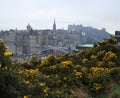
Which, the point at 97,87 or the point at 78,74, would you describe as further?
the point at 78,74

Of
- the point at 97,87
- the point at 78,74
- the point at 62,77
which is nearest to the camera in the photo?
the point at 97,87

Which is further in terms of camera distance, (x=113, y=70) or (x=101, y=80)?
(x=113, y=70)

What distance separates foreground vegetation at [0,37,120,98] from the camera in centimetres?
868

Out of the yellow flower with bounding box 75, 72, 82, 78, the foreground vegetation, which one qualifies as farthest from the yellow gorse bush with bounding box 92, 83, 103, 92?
the yellow flower with bounding box 75, 72, 82, 78

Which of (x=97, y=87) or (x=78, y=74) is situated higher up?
(x=78, y=74)

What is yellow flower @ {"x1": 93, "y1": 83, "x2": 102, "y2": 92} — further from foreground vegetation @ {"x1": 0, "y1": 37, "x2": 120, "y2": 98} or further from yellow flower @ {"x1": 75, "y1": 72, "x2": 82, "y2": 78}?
yellow flower @ {"x1": 75, "y1": 72, "x2": 82, "y2": 78}

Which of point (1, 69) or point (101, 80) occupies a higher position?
point (1, 69)

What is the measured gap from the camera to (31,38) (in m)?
123

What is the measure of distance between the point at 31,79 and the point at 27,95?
6.85ft

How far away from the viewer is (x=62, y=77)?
1323 centimetres

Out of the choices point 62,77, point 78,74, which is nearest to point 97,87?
point 78,74

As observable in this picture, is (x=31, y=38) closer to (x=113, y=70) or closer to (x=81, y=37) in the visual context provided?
(x=81, y=37)

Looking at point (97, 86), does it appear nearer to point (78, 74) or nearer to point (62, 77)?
point (78, 74)

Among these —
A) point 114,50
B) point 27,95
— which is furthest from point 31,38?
point 27,95
